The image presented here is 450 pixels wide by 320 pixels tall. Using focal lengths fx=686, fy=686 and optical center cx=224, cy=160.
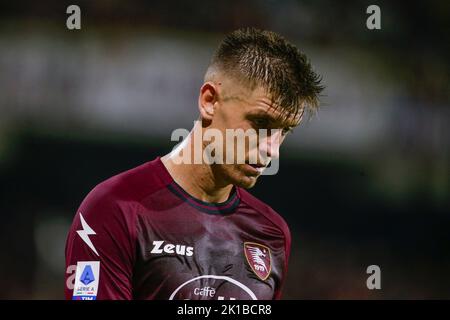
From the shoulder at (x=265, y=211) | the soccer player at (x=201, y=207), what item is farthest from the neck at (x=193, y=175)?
the shoulder at (x=265, y=211)

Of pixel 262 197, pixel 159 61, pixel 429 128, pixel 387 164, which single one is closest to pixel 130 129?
pixel 159 61

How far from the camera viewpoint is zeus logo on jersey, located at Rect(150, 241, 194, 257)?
122 inches

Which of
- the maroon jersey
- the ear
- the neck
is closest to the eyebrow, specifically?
the ear

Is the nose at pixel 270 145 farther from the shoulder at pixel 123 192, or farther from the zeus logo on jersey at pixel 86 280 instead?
the zeus logo on jersey at pixel 86 280

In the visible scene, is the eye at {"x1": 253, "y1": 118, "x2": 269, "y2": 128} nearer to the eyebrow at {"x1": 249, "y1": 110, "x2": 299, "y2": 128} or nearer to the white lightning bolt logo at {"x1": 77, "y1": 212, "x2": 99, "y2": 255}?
the eyebrow at {"x1": 249, "y1": 110, "x2": 299, "y2": 128}

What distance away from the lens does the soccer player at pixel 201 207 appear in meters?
3.02

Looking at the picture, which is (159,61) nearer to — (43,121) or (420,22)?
(43,121)

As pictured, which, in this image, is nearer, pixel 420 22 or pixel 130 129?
pixel 130 129

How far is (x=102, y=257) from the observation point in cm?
300

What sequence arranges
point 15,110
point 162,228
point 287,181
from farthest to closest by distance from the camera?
point 287,181 < point 15,110 < point 162,228

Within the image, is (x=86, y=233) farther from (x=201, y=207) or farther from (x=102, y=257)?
(x=201, y=207)

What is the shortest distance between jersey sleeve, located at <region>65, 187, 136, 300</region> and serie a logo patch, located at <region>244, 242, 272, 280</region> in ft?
2.00

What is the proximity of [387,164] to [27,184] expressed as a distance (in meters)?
2.91

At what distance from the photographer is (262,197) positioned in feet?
18.0
